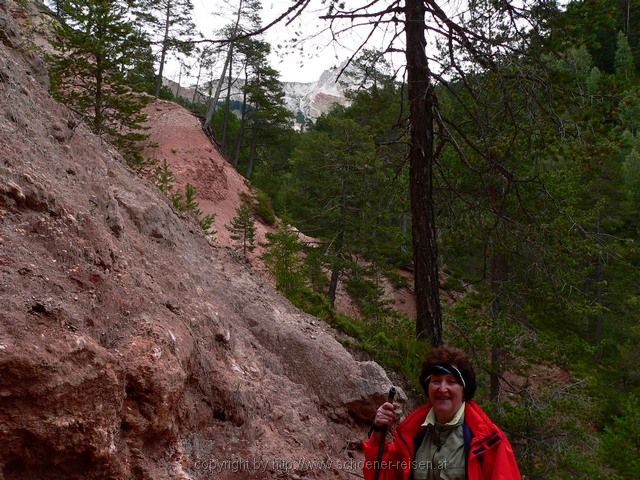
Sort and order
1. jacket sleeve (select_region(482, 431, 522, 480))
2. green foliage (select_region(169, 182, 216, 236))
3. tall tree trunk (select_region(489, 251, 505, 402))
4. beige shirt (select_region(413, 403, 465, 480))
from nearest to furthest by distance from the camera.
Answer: jacket sleeve (select_region(482, 431, 522, 480)) → beige shirt (select_region(413, 403, 465, 480)) → tall tree trunk (select_region(489, 251, 505, 402)) → green foliage (select_region(169, 182, 216, 236))

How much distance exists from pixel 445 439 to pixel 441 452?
86mm

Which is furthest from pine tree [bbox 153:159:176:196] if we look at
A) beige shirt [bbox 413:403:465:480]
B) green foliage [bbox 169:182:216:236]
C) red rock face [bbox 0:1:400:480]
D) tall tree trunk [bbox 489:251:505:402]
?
beige shirt [bbox 413:403:465:480]

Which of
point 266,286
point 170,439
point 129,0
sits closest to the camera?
point 170,439

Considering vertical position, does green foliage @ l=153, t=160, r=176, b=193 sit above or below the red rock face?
above

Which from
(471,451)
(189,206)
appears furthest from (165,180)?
(471,451)

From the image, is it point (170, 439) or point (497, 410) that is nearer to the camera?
→ point (170, 439)

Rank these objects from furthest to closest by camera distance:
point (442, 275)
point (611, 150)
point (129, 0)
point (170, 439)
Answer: point (442, 275)
point (611, 150)
point (129, 0)
point (170, 439)

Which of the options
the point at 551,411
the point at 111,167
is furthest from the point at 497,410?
the point at 111,167

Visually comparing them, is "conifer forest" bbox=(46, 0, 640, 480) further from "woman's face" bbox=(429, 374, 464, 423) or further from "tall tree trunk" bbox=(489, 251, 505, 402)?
"woman's face" bbox=(429, 374, 464, 423)

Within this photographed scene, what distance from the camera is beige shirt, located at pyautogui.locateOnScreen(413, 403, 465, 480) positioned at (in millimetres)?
2488

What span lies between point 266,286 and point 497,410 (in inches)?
168

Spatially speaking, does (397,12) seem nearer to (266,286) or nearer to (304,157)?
(266,286)

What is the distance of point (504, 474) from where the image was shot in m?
2.34

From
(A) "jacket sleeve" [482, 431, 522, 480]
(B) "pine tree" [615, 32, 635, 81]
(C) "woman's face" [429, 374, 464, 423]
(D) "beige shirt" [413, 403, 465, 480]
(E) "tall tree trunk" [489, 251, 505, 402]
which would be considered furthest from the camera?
(B) "pine tree" [615, 32, 635, 81]
